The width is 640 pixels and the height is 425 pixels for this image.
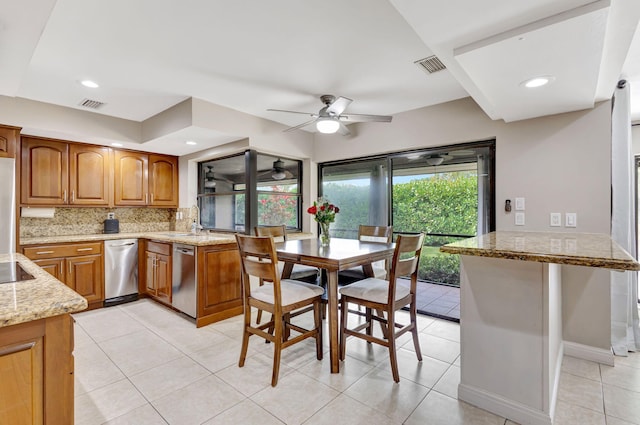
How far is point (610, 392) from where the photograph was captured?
1991 millimetres

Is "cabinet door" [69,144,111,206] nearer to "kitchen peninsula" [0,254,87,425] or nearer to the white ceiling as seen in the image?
the white ceiling

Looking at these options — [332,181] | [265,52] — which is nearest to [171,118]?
[265,52]

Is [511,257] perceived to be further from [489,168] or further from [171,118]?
[171,118]

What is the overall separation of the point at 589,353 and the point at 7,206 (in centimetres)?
530

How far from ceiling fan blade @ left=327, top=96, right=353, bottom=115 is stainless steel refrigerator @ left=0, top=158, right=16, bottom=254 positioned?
3.15 meters

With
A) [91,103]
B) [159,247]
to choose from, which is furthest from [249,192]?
[91,103]

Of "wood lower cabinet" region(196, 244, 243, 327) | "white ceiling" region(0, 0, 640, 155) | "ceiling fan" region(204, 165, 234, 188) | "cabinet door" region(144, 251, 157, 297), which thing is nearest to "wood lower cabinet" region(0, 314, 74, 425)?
"white ceiling" region(0, 0, 640, 155)

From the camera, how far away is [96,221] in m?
4.27

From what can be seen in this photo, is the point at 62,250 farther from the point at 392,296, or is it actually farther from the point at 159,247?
the point at 392,296

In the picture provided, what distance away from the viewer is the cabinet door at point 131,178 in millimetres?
4117

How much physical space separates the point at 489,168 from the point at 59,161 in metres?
4.88

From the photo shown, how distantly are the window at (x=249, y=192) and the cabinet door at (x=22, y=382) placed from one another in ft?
9.35

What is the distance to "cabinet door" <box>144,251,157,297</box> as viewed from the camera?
382 centimetres

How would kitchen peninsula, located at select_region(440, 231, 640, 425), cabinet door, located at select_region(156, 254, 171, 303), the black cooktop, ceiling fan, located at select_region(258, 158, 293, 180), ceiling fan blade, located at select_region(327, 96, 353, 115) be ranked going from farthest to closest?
1. ceiling fan, located at select_region(258, 158, 293, 180)
2. cabinet door, located at select_region(156, 254, 171, 303)
3. ceiling fan blade, located at select_region(327, 96, 353, 115)
4. kitchen peninsula, located at select_region(440, 231, 640, 425)
5. the black cooktop
